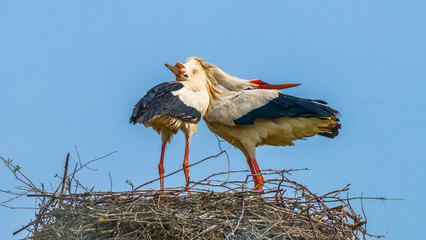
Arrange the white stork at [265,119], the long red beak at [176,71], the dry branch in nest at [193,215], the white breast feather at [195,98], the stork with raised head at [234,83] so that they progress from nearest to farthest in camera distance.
Result: 1. the dry branch in nest at [193,215]
2. the white breast feather at [195,98]
3. the long red beak at [176,71]
4. the white stork at [265,119]
5. the stork with raised head at [234,83]

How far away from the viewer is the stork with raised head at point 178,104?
21.8ft

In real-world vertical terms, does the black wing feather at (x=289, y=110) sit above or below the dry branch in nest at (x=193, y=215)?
above

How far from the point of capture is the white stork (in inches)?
296

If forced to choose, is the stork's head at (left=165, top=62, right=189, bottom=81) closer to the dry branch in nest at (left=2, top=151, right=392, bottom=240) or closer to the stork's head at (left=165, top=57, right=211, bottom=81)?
the stork's head at (left=165, top=57, right=211, bottom=81)

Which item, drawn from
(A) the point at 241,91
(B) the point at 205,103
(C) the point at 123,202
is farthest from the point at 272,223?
(A) the point at 241,91

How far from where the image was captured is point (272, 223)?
536 cm

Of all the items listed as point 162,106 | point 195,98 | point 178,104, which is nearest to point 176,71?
point 195,98

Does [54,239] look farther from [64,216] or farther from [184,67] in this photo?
[184,67]

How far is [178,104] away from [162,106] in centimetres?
24

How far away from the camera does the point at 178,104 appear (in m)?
6.85

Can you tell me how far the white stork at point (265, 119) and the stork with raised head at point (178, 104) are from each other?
0.29m

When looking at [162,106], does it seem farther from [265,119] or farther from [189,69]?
[265,119]

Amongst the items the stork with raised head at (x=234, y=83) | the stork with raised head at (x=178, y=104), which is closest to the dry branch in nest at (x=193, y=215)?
the stork with raised head at (x=178, y=104)

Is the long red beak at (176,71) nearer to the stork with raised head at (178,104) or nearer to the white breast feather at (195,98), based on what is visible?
the stork with raised head at (178,104)
